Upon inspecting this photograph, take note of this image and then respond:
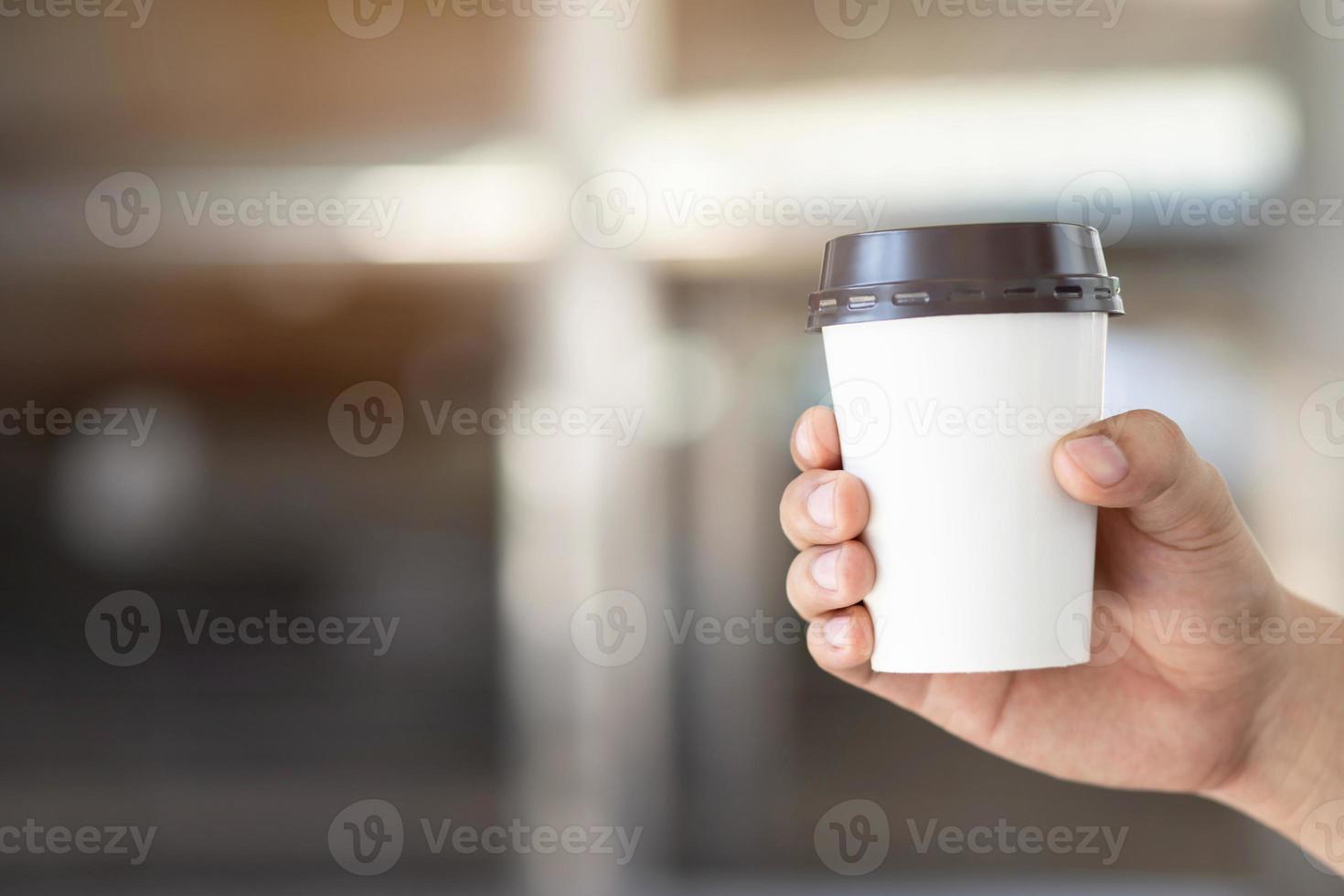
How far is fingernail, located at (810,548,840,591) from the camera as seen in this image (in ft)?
2.95

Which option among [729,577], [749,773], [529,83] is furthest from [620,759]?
[529,83]

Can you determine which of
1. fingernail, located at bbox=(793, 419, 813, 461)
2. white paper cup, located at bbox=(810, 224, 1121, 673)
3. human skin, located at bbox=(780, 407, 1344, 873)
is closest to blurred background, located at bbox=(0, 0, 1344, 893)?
human skin, located at bbox=(780, 407, 1344, 873)

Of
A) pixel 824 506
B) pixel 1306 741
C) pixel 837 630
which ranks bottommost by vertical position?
pixel 1306 741

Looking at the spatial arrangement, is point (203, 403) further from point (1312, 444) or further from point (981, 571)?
point (1312, 444)

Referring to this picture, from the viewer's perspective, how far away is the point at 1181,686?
1131 mm

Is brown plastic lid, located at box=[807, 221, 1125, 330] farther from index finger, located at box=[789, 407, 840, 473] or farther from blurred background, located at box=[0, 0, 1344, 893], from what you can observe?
blurred background, located at box=[0, 0, 1344, 893]

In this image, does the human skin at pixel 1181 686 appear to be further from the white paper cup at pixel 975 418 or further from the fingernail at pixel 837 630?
the white paper cup at pixel 975 418

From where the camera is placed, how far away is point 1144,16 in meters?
2.29

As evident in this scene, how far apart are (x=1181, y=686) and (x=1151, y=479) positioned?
363 mm

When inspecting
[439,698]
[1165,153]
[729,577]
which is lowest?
[439,698]

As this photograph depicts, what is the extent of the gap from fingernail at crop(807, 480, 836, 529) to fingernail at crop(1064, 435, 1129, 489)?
174mm

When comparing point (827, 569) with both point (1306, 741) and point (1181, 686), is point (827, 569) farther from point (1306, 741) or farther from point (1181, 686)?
point (1306, 741)

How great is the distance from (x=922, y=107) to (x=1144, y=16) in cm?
47

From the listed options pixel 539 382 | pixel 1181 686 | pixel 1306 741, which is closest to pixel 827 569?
pixel 1181 686
